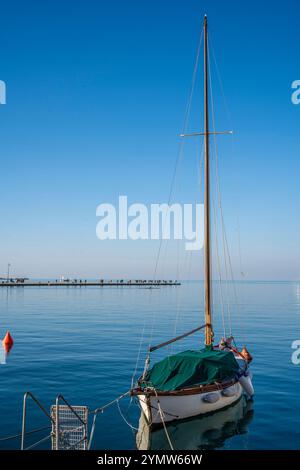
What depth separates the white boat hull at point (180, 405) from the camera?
59.8 ft

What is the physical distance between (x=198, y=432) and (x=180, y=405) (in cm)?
149

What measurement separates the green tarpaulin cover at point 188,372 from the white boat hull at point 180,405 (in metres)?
0.56

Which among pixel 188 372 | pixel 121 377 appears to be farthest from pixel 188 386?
pixel 121 377

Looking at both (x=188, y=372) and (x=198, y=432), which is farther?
(x=188, y=372)

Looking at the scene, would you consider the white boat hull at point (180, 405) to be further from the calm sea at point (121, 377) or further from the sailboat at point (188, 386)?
the calm sea at point (121, 377)

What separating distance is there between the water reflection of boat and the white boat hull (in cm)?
41

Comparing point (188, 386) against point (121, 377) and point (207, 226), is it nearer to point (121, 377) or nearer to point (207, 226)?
point (121, 377)

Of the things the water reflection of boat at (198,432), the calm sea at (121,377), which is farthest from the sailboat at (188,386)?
the calm sea at (121,377)

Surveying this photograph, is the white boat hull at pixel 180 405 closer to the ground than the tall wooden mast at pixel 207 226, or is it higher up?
closer to the ground

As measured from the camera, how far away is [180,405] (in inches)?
744

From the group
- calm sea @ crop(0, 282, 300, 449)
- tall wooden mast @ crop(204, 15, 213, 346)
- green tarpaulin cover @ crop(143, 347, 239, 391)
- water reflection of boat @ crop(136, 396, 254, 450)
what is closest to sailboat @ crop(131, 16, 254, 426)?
green tarpaulin cover @ crop(143, 347, 239, 391)

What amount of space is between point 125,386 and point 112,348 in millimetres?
13406
